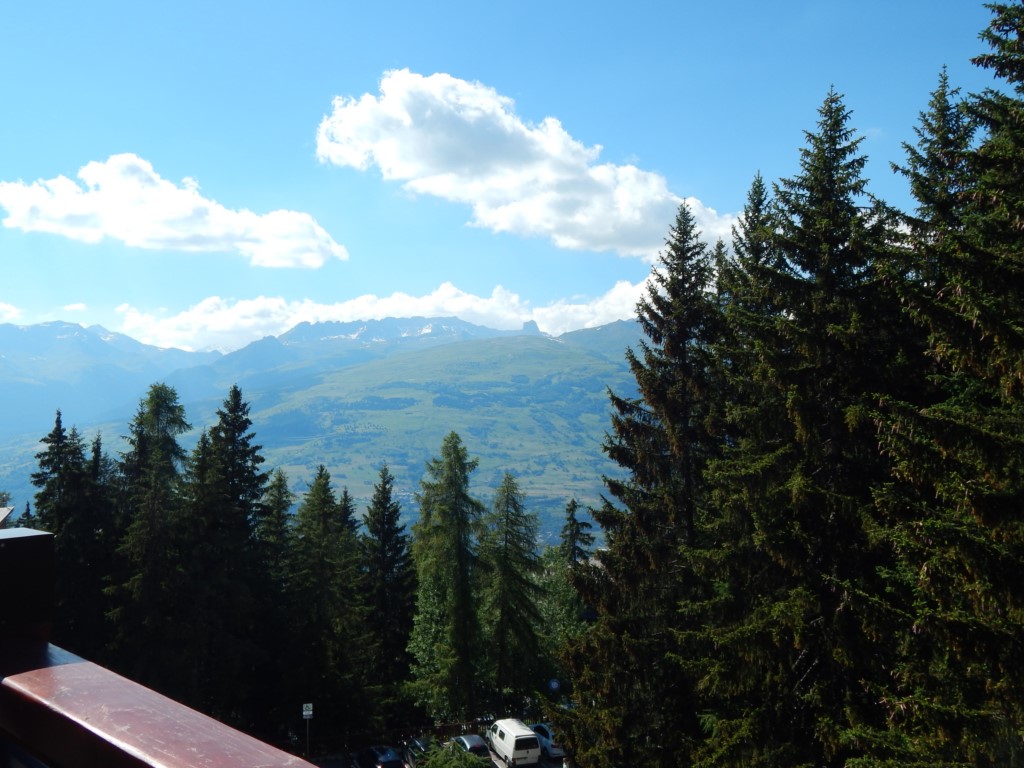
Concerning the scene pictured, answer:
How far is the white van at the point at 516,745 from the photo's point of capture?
82.5ft

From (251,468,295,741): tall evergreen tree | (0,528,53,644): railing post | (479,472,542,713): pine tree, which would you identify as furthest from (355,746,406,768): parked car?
(0,528,53,644): railing post

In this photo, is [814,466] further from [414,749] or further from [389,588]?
[389,588]

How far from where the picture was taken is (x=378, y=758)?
83.1ft

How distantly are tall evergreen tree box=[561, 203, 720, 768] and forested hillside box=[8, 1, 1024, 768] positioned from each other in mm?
70

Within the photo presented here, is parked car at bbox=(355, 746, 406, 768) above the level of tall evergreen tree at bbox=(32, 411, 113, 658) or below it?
below

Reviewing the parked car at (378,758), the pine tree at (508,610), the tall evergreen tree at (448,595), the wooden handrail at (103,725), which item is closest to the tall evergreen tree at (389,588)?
the tall evergreen tree at (448,595)

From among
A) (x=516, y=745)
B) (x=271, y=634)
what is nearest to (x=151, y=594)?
(x=271, y=634)

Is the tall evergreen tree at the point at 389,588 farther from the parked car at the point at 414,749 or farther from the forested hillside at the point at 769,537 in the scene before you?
the forested hillside at the point at 769,537

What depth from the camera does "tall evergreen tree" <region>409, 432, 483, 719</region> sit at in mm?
29141

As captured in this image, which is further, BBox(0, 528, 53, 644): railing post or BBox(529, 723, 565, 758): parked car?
BBox(529, 723, 565, 758): parked car

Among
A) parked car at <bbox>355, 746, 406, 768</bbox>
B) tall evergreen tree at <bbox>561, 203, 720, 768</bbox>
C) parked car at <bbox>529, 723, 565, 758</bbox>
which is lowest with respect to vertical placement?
parked car at <bbox>529, 723, 565, 758</bbox>

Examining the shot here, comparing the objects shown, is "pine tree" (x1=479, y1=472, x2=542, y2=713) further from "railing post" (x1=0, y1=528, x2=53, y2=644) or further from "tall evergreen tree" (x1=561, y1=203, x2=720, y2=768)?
"railing post" (x1=0, y1=528, x2=53, y2=644)

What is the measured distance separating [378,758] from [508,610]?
763 centimetres

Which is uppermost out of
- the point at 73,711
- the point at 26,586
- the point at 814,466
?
the point at 26,586
